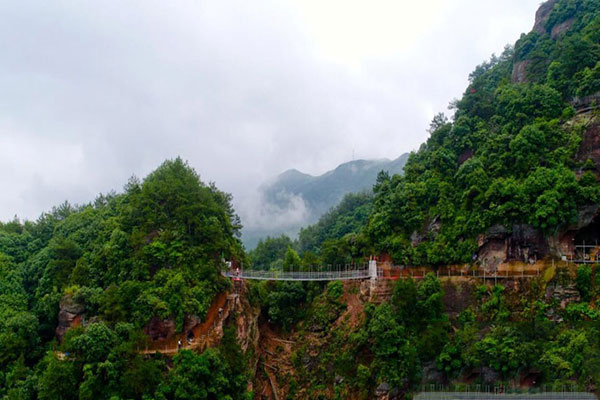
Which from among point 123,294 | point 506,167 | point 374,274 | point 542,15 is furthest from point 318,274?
point 542,15

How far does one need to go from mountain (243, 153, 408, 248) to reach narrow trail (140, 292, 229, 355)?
74891 mm

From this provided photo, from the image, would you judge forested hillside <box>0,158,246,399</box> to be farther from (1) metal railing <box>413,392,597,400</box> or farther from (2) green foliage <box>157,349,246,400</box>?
(1) metal railing <box>413,392,597,400</box>

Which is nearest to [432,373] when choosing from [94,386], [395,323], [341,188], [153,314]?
[395,323]

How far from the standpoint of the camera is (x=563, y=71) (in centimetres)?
3083

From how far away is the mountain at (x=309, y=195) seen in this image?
105 meters

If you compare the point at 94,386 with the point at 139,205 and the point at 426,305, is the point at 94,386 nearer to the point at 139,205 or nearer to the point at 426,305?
the point at 139,205

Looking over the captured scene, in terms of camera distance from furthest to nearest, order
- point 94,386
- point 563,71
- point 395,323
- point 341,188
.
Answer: point 341,188 → point 563,71 → point 395,323 → point 94,386

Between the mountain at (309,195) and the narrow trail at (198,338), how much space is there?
74.9 m

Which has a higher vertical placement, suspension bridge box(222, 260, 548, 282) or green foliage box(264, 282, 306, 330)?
suspension bridge box(222, 260, 548, 282)

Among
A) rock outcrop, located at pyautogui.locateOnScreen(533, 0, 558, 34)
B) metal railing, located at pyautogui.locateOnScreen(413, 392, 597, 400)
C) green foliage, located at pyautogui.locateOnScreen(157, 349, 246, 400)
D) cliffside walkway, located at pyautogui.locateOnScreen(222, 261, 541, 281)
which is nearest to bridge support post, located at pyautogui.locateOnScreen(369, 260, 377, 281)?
cliffside walkway, located at pyautogui.locateOnScreen(222, 261, 541, 281)

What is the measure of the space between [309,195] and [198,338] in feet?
279

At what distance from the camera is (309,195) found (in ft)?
A: 360

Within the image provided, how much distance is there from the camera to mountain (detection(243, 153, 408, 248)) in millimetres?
105188

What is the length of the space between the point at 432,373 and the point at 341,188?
84419 mm
